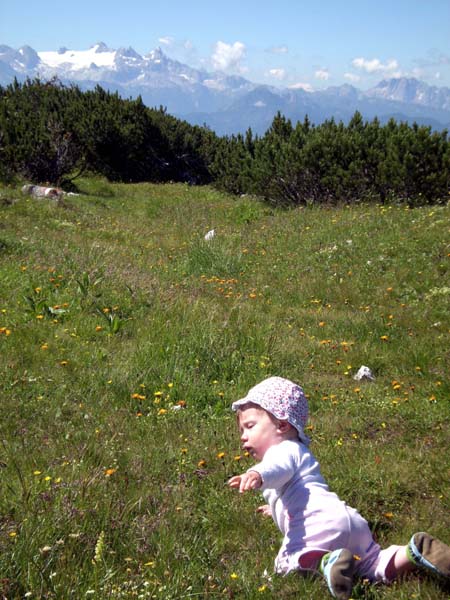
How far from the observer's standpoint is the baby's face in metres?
3.30

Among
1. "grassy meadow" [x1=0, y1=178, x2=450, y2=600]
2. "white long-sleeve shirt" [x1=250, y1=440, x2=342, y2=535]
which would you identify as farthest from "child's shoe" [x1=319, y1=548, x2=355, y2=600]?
"white long-sleeve shirt" [x1=250, y1=440, x2=342, y2=535]

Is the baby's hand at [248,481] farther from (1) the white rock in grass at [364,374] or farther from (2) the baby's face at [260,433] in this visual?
(1) the white rock in grass at [364,374]

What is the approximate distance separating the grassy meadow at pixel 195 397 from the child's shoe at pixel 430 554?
4.6 inches

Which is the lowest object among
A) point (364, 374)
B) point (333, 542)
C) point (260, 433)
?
point (364, 374)

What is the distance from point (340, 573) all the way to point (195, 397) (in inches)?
106

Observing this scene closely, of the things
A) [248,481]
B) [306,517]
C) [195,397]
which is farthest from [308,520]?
[195,397]

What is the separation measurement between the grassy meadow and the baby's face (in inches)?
20.5

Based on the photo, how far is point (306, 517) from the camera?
3.03m

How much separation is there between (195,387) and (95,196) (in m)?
16.1

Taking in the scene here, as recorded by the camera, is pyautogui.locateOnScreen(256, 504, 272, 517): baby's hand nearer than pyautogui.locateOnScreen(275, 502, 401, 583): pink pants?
No

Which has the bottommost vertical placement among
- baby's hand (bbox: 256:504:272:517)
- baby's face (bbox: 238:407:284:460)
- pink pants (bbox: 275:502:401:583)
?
baby's hand (bbox: 256:504:272:517)

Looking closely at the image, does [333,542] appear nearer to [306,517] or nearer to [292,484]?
[306,517]

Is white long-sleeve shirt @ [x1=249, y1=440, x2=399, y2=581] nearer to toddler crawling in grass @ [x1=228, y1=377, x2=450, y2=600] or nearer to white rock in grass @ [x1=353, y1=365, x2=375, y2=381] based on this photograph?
toddler crawling in grass @ [x1=228, y1=377, x2=450, y2=600]

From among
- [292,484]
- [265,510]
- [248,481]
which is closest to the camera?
[248,481]
